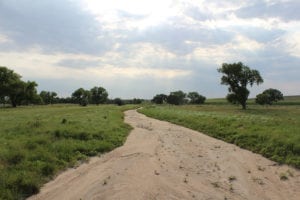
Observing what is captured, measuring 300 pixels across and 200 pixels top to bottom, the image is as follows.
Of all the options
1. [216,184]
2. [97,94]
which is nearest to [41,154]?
[216,184]

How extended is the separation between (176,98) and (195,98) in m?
10.3

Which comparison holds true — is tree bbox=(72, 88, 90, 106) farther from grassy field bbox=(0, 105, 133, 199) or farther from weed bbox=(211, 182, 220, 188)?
weed bbox=(211, 182, 220, 188)

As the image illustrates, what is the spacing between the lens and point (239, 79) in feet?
302

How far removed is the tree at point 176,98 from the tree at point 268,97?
5379 centimetres

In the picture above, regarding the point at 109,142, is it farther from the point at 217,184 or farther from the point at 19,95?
the point at 19,95

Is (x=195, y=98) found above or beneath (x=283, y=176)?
above

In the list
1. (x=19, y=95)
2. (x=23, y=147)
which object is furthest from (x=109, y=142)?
(x=19, y=95)

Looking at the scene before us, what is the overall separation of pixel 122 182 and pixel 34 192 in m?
2.71

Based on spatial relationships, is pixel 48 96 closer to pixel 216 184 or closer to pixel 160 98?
pixel 160 98

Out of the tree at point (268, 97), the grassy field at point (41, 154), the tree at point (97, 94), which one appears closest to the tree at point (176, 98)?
the tree at point (97, 94)

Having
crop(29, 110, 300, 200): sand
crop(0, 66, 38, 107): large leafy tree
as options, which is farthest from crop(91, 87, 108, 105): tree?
crop(29, 110, 300, 200): sand

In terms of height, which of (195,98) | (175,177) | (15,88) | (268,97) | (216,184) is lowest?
(216,184)

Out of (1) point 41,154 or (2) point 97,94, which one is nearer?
(1) point 41,154

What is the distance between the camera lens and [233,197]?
1070 cm
